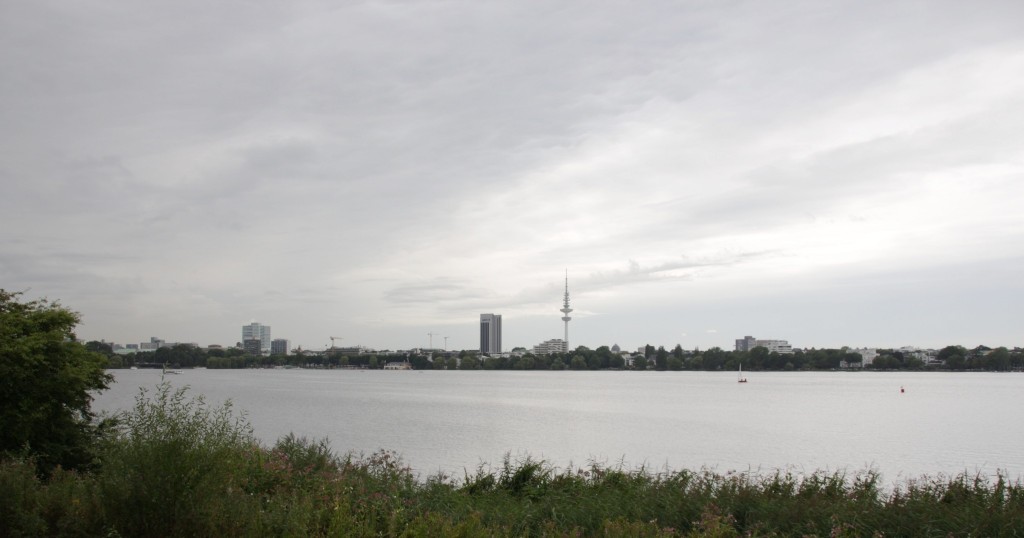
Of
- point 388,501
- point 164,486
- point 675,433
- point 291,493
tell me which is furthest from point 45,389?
point 675,433

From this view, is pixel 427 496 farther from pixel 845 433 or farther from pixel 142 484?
pixel 845 433

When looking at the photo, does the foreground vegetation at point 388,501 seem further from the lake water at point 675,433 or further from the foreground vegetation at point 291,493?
the lake water at point 675,433

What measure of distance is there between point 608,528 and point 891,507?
5.69 m

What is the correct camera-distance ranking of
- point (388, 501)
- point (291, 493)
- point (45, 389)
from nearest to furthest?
point (388, 501)
point (291, 493)
point (45, 389)

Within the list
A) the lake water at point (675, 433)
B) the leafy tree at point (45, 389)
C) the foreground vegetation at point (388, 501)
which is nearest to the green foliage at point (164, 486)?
the foreground vegetation at point (388, 501)

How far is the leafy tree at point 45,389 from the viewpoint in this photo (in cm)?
1862

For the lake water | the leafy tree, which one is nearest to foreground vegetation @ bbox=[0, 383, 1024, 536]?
the leafy tree

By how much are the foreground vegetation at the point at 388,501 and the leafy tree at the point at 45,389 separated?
2.81m

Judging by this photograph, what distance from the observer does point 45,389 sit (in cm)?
1948

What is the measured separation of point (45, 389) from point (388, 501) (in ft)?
39.2

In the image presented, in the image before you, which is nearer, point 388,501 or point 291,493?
point 388,501

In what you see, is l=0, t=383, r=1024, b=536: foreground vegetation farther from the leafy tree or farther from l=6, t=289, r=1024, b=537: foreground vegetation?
the leafy tree

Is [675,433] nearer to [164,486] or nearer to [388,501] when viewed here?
[388,501]

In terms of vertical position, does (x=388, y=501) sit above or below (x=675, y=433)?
→ above
